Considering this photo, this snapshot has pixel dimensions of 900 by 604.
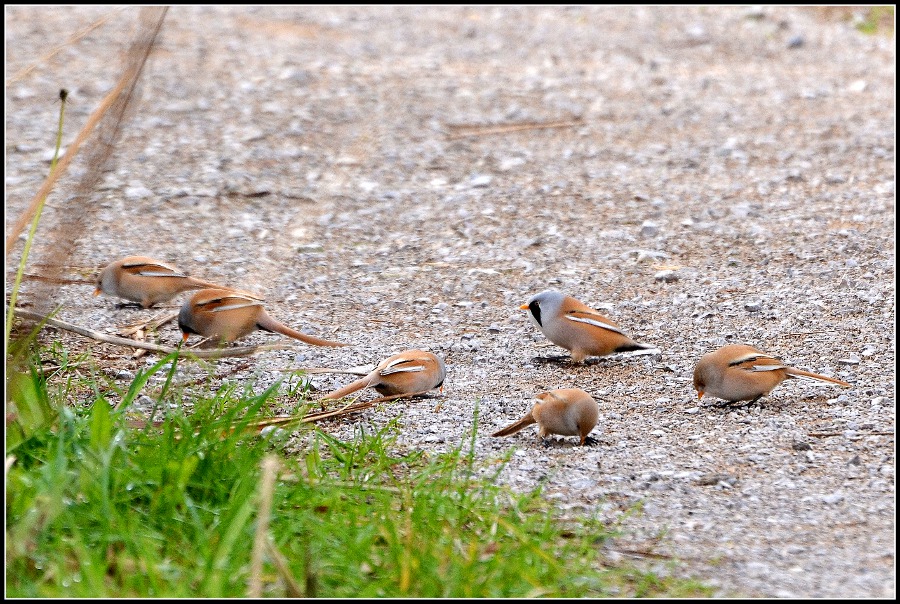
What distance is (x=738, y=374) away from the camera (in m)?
4.14

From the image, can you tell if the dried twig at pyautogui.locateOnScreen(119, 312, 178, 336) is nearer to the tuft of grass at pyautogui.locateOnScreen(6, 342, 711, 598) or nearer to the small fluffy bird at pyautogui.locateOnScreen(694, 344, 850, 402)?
the tuft of grass at pyautogui.locateOnScreen(6, 342, 711, 598)

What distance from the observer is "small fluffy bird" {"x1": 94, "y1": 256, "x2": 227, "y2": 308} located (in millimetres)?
5410

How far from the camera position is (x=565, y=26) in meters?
11.4

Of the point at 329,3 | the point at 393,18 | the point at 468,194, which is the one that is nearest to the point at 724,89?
the point at 468,194

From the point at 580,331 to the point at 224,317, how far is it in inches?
62.6

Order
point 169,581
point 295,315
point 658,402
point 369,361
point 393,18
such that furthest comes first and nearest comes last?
point 393,18, point 295,315, point 369,361, point 658,402, point 169,581

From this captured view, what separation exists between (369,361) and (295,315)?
86cm

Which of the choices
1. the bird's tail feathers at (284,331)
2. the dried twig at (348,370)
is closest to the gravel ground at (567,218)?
the bird's tail feathers at (284,331)

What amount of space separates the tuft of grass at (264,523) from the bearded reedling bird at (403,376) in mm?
550

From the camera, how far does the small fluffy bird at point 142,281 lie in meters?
5.41

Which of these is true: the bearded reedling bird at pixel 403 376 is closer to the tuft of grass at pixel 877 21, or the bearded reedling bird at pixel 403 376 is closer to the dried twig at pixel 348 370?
the dried twig at pixel 348 370

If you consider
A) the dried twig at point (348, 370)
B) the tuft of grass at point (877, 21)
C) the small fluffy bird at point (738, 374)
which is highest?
the tuft of grass at point (877, 21)

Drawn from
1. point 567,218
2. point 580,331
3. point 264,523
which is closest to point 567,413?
point 580,331

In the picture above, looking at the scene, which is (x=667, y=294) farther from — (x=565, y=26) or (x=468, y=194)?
(x=565, y=26)
